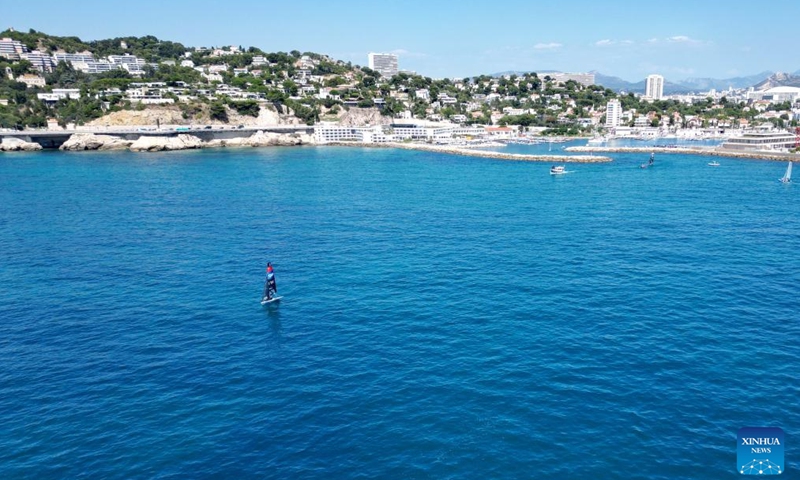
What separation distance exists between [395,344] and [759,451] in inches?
743

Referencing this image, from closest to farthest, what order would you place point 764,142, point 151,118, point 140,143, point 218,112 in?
point 764,142 < point 140,143 < point 151,118 < point 218,112

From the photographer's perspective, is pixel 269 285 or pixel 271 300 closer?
pixel 269 285

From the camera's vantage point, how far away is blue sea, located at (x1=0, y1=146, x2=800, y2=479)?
23266 millimetres

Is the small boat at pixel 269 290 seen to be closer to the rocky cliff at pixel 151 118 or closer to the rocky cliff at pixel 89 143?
the rocky cliff at pixel 89 143

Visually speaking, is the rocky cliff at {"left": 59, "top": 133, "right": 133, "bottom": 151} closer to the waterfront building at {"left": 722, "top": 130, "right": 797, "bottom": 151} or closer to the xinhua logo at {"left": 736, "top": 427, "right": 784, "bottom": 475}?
the xinhua logo at {"left": 736, "top": 427, "right": 784, "bottom": 475}

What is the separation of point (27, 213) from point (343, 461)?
230 ft

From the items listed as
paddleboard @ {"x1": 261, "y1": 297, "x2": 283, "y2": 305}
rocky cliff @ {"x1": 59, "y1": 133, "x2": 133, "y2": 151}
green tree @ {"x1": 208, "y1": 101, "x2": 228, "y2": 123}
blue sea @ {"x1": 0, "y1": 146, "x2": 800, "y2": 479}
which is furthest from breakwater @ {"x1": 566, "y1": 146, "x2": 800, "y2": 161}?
paddleboard @ {"x1": 261, "y1": 297, "x2": 283, "y2": 305}

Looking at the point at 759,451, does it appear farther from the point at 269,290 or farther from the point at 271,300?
the point at 269,290

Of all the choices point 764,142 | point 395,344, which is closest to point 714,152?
point 764,142

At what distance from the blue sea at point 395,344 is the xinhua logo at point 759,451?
2.46ft

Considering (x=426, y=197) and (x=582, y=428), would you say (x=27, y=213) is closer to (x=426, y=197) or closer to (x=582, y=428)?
(x=426, y=197)

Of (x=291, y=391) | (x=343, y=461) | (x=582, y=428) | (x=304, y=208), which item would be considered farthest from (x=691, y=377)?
(x=304, y=208)

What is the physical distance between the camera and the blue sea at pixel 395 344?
76.3ft

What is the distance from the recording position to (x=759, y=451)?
73.9 ft
